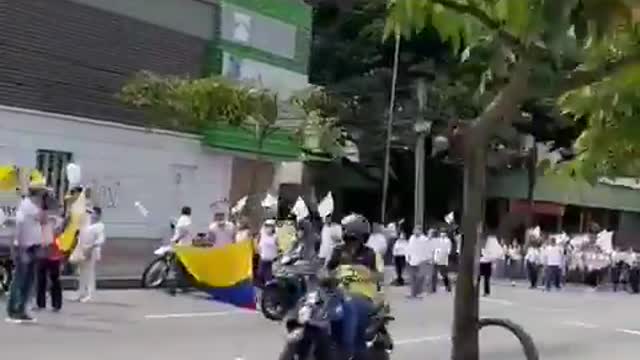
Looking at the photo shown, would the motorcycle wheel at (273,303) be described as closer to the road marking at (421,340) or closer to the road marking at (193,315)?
the road marking at (193,315)

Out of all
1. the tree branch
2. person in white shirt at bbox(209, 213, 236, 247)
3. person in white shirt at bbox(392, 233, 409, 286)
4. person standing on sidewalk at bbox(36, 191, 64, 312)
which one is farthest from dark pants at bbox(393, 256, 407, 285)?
the tree branch

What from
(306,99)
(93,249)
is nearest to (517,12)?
(93,249)

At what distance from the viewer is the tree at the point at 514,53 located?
302 centimetres

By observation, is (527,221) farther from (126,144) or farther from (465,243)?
(465,243)

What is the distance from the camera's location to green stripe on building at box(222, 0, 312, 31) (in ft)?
112

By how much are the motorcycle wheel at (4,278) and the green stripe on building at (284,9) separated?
16.5 m

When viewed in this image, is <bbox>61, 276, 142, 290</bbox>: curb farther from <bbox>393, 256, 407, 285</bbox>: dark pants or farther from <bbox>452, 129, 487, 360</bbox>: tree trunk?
<bbox>452, 129, 487, 360</bbox>: tree trunk

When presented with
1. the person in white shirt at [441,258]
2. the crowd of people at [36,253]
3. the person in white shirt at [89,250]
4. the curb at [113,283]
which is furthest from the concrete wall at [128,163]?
the crowd of people at [36,253]

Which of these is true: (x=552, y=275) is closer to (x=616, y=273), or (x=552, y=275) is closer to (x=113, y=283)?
(x=616, y=273)

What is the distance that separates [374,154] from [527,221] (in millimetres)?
13032

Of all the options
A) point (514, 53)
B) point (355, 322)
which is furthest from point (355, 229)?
point (514, 53)

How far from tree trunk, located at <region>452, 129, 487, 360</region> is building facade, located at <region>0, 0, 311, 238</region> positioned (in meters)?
22.9

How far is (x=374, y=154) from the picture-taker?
41469 millimetres

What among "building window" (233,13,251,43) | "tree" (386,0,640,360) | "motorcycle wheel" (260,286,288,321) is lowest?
"motorcycle wheel" (260,286,288,321)
